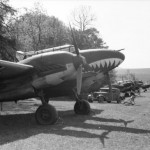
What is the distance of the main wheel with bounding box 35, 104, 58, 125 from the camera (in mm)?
12576

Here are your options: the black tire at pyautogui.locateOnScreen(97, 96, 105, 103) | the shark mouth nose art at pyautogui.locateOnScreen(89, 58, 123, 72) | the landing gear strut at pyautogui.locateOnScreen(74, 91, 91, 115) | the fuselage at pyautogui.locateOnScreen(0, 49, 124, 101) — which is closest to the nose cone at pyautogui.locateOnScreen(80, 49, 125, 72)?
the shark mouth nose art at pyautogui.locateOnScreen(89, 58, 123, 72)

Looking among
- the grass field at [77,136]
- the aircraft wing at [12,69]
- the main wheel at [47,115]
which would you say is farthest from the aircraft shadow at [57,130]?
the aircraft wing at [12,69]

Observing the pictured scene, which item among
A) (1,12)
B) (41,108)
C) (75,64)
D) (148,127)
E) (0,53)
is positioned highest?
(1,12)

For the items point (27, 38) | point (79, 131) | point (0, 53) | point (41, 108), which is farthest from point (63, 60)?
point (27, 38)

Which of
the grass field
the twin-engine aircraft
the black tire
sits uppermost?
the twin-engine aircraft

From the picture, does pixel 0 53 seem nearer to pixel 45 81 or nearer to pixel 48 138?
pixel 45 81

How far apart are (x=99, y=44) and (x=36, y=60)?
2135 inches

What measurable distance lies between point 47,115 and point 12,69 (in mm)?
2900

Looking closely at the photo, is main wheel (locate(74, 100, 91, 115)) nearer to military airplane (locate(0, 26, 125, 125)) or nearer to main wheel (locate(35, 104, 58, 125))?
military airplane (locate(0, 26, 125, 125))

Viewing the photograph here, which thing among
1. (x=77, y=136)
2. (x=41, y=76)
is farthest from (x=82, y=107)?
(x=77, y=136)

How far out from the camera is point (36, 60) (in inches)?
507

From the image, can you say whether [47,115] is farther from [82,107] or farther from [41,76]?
[82,107]

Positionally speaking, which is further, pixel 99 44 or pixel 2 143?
pixel 99 44

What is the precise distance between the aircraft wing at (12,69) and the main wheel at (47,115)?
2.11 metres
